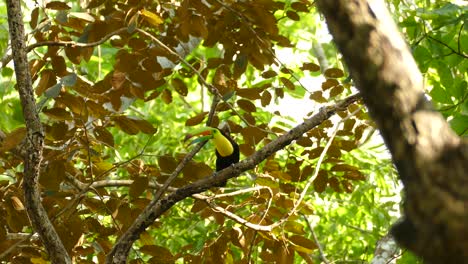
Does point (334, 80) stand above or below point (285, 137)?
above

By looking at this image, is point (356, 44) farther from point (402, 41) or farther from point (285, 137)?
point (285, 137)

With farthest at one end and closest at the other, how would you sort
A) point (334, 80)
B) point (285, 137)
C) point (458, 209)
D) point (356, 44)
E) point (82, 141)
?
point (334, 80)
point (82, 141)
point (285, 137)
point (356, 44)
point (458, 209)

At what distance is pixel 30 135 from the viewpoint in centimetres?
240

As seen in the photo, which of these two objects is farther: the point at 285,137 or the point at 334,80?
the point at 334,80

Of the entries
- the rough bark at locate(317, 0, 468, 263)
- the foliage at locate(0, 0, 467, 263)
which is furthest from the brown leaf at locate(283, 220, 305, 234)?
the rough bark at locate(317, 0, 468, 263)

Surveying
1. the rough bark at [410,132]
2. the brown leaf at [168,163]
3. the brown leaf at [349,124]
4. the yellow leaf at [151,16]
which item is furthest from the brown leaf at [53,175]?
the rough bark at [410,132]

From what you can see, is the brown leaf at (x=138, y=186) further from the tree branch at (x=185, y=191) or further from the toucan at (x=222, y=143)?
the tree branch at (x=185, y=191)

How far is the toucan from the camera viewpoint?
11.3ft

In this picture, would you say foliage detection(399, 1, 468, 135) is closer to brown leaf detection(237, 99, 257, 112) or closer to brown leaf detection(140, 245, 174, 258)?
brown leaf detection(237, 99, 257, 112)

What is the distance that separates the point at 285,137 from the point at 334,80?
112cm

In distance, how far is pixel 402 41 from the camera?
127 cm

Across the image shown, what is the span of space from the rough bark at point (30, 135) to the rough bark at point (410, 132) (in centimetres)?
138

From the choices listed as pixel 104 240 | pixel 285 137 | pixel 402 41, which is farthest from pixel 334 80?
pixel 402 41

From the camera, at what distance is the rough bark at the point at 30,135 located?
7.91 feet
